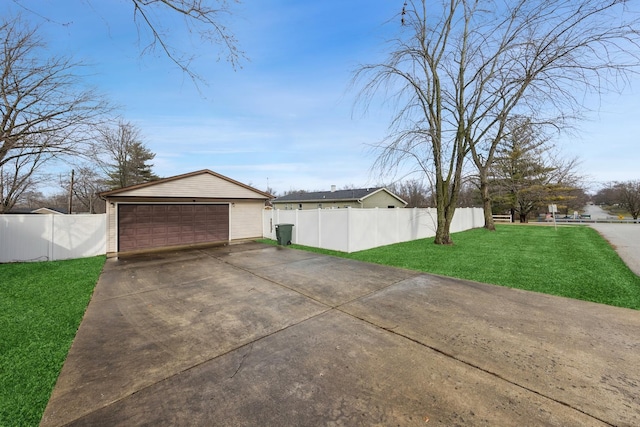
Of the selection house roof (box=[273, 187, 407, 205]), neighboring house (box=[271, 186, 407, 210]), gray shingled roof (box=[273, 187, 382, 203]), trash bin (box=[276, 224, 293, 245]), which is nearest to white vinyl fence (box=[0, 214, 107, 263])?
trash bin (box=[276, 224, 293, 245])

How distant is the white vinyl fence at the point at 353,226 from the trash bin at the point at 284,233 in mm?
389

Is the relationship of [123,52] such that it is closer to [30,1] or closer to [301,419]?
[30,1]

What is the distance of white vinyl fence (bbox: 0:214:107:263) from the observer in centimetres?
790

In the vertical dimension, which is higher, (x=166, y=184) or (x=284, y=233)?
(x=166, y=184)

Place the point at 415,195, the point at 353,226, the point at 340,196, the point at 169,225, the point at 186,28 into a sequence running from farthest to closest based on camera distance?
the point at 415,195, the point at 340,196, the point at 169,225, the point at 353,226, the point at 186,28

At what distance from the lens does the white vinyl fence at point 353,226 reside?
9438 millimetres

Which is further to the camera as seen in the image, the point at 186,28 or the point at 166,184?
the point at 166,184

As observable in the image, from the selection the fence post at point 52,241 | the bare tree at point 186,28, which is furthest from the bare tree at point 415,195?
the bare tree at point 186,28

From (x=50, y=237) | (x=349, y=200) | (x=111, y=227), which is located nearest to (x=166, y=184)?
(x=111, y=227)

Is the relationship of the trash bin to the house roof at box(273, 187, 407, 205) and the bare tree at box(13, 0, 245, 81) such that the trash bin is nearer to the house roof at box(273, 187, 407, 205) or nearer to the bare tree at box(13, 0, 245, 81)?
the bare tree at box(13, 0, 245, 81)

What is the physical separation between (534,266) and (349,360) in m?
6.97

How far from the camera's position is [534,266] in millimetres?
6910

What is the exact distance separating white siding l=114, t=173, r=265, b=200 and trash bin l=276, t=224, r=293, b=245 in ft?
11.1

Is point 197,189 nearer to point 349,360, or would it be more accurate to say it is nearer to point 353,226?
point 353,226
